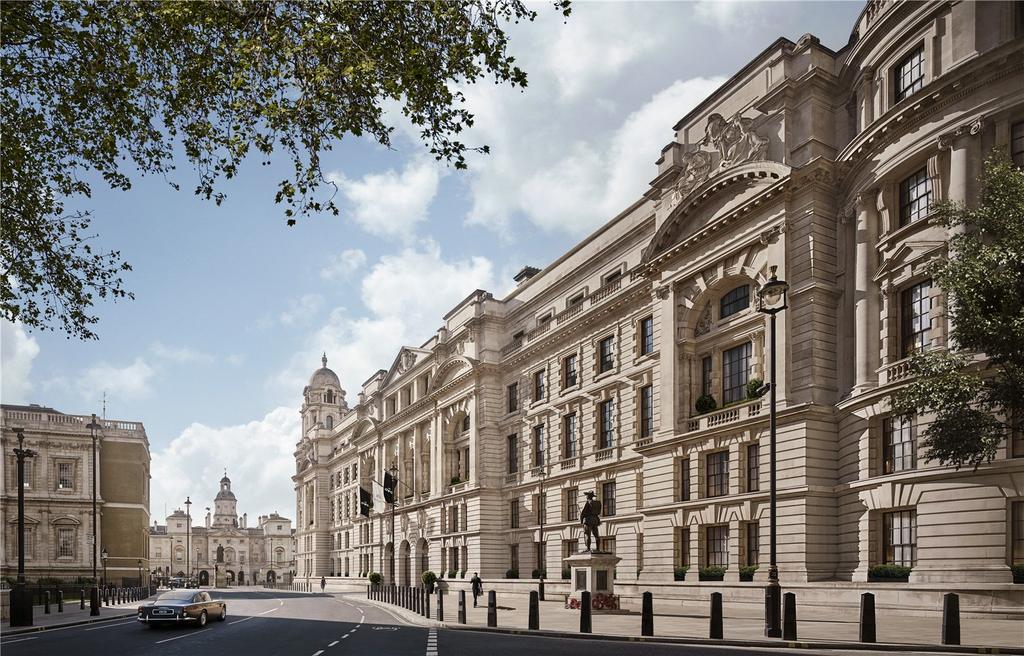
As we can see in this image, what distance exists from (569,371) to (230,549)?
149314 mm

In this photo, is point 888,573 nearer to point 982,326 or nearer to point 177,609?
point 982,326

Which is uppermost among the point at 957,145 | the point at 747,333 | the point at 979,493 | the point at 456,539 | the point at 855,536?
the point at 957,145

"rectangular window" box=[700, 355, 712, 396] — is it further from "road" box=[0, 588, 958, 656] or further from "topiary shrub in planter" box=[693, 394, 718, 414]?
"road" box=[0, 588, 958, 656]

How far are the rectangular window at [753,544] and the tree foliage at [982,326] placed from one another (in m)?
12.4

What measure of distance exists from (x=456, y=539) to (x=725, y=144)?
115 feet

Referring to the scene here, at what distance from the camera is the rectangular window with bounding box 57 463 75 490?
263 feet

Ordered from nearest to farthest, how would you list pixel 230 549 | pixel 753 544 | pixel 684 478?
pixel 753 544
pixel 684 478
pixel 230 549

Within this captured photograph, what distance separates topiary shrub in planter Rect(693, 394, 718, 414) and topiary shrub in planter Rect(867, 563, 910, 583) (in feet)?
30.4

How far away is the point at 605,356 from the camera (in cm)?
4644

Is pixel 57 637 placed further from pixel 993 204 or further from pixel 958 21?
pixel 958 21

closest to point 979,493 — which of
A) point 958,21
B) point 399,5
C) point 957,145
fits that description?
point 957,145

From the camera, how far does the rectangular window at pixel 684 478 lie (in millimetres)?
35781

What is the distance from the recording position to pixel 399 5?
39.5ft

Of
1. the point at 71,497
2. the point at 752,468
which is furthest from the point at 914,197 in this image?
the point at 71,497
